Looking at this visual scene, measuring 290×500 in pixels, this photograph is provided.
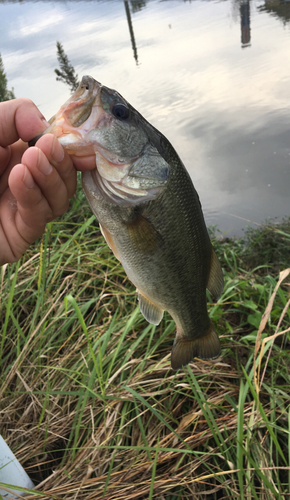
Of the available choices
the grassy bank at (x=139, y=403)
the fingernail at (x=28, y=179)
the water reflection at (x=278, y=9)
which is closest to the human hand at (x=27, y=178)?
the fingernail at (x=28, y=179)

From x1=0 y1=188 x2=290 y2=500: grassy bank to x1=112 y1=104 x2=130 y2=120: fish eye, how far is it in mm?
1031

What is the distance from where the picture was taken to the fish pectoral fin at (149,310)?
1.64 metres

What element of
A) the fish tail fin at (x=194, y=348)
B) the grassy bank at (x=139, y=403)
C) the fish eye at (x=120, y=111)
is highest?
the fish eye at (x=120, y=111)

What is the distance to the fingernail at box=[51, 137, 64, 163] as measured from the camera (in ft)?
3.89

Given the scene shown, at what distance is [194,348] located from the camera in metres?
1.77

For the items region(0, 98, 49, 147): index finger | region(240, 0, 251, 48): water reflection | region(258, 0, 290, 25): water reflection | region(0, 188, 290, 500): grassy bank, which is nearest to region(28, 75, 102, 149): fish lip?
region(0, 98, 49, 147): index finger

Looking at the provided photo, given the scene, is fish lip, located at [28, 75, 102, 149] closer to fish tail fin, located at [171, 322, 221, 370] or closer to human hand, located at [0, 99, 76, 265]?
human hand, located at [0, 99, 76, 265]

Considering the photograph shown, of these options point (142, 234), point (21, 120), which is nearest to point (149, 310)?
point (142, 234)

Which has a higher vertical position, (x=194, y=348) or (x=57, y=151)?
(x=57, y=151)

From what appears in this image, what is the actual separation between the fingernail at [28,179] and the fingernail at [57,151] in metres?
0.12

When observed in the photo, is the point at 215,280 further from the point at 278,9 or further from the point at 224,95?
the point at 278,9

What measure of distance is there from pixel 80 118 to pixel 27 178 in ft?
1.02

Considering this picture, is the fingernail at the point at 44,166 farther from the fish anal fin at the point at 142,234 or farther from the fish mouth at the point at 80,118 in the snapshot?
the fish anal fin at the point at 142,234

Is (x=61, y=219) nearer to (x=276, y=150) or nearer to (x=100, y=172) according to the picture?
(x=100, y=172)
